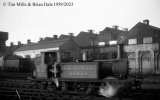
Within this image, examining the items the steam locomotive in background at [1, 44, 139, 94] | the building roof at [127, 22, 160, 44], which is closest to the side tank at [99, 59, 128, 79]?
the steam locomotive in background at [1, 44, 139, 94]

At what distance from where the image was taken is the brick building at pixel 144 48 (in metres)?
35.1

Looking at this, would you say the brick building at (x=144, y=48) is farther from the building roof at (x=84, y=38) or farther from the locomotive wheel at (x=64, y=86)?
the locomotive wheel at (x=64, y=86)

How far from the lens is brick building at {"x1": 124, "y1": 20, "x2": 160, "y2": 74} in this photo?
35.1m

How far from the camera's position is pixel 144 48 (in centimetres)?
3709

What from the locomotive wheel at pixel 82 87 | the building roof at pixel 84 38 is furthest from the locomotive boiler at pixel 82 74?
the building roof at pixel 84 38

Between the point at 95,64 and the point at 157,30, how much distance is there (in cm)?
2521

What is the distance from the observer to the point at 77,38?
209 feet

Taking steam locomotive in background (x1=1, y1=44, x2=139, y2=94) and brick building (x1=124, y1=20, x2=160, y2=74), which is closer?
steam locomotive in background (x1=1, y1=44, x2=139, y2=94)

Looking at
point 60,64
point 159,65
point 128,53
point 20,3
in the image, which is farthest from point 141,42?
point 20,3

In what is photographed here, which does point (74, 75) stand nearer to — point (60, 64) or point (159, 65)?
point (60, 64)

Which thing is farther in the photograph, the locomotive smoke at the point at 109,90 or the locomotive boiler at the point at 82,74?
the locomotive boiler at the point at 82,74

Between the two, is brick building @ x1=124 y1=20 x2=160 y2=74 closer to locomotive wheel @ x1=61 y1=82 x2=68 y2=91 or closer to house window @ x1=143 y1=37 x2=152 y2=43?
house window @ x1=143 y1=37 x2=152 y2=43

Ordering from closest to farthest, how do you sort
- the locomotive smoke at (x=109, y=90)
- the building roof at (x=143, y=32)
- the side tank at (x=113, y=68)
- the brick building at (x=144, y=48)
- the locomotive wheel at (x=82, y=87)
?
1. the locomotive smoke at (x=109, y=90)
2. the side tank at (x=113, y=68)
3. the locomotive wheel at (x=82, y=87)
4. the brick building at (x=144, y=48)
5. the building roof at (x=143, y=32)

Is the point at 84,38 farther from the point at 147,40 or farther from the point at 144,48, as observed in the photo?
the point at 144,48
